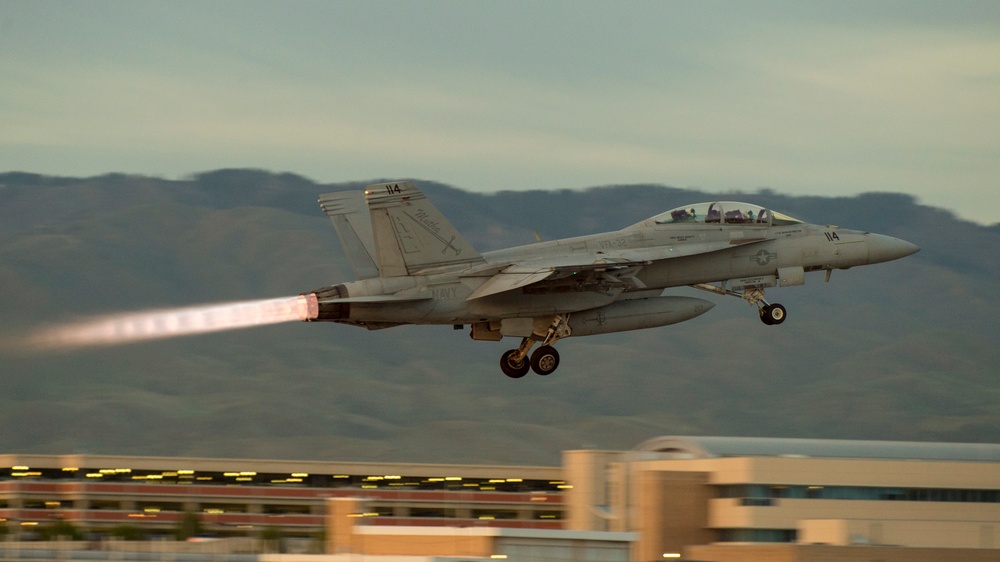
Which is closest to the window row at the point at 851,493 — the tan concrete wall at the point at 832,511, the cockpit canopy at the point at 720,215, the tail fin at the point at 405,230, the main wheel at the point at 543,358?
the tan concrete wall at the point at 832,511

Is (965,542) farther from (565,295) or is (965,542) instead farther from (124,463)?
(124,463)

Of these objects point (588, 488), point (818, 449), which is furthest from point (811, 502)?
point (588, 488)

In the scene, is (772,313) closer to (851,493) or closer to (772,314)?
(772,314)

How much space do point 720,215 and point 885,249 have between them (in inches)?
220

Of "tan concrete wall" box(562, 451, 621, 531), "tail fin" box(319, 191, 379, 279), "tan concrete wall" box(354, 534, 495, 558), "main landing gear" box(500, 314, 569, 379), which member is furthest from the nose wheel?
"tan concrete wall" box(562, 451, 621, 531)

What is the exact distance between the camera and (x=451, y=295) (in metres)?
39.3

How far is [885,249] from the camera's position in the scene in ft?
144

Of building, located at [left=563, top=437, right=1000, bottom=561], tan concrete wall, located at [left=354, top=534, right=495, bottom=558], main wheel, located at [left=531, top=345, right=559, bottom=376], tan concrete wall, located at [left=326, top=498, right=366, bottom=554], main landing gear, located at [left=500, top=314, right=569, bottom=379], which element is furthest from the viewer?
tan concrete wall, located at [left=326, top=498, right=366, bottom=554]

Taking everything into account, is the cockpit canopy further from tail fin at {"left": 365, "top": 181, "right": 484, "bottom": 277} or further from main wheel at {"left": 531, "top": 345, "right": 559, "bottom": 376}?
tail fin at {"left": 365, "top": 181, "right": 484, "bottom": 277}

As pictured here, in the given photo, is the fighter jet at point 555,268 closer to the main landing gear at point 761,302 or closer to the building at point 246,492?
the main landing gear at point 761,302

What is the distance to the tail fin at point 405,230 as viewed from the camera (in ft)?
128

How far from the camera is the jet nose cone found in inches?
1721

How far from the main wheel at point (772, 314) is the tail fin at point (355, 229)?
11514 millimetres

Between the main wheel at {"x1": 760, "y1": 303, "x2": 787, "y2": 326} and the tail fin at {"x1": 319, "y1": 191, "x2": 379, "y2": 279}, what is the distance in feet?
37.8
